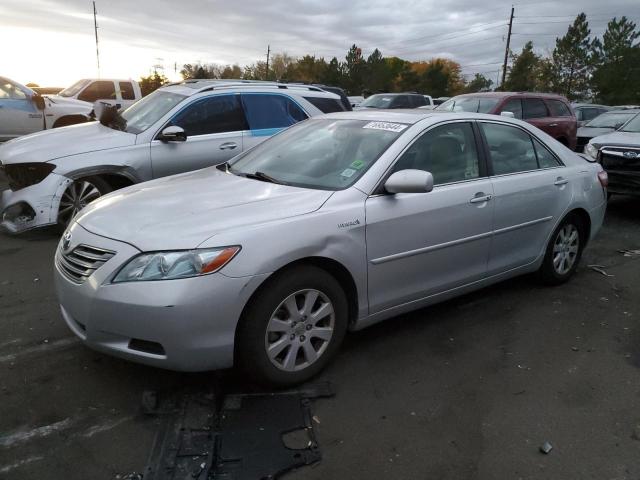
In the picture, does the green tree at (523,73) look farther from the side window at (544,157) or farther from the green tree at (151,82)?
the side window at (544,157)

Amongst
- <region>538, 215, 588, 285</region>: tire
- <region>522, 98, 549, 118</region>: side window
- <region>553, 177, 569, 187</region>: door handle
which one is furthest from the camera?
<region>522, 98, 549, 118</region>: side window

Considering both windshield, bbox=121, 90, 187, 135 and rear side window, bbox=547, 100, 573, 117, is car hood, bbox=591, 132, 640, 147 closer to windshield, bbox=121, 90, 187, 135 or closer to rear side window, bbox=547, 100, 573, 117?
rear side window, bbox=547, 100, 573, 117

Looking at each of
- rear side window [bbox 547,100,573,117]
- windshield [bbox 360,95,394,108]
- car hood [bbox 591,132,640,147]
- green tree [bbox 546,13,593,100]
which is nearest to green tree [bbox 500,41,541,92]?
green tree [bbox 546,13,593,100]

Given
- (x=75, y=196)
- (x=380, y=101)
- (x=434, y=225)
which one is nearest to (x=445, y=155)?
(x=434, y=225)

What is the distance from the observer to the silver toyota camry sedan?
2.77 metres

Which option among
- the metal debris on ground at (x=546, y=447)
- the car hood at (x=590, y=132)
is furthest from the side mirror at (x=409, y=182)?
the car hood at (x=590, y=132)

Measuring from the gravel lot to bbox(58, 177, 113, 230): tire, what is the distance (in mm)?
1506

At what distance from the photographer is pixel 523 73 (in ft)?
180

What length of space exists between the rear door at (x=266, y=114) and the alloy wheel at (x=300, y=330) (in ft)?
13.2

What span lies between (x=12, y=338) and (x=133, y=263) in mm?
1550

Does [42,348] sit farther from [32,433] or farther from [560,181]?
[560,181]

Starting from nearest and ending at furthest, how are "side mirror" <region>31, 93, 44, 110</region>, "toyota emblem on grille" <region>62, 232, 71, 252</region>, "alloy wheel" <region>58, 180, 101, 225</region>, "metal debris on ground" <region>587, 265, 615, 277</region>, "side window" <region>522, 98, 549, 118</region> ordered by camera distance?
1. "toyota emblem on grille" <region>62, 232, 71, 252</region>
2. "metal debris on ground" <region>587, 265, 615, 277</region>
3. "alloy wheel" <region>58, 180, 101, 225</region>
4. "side mirror" <region>31, 93, 44, 110</region>
5. "side window" <region>522, 98, 549, 118</region>

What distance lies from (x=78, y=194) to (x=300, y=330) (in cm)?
401

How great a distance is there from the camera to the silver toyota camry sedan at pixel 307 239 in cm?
277
